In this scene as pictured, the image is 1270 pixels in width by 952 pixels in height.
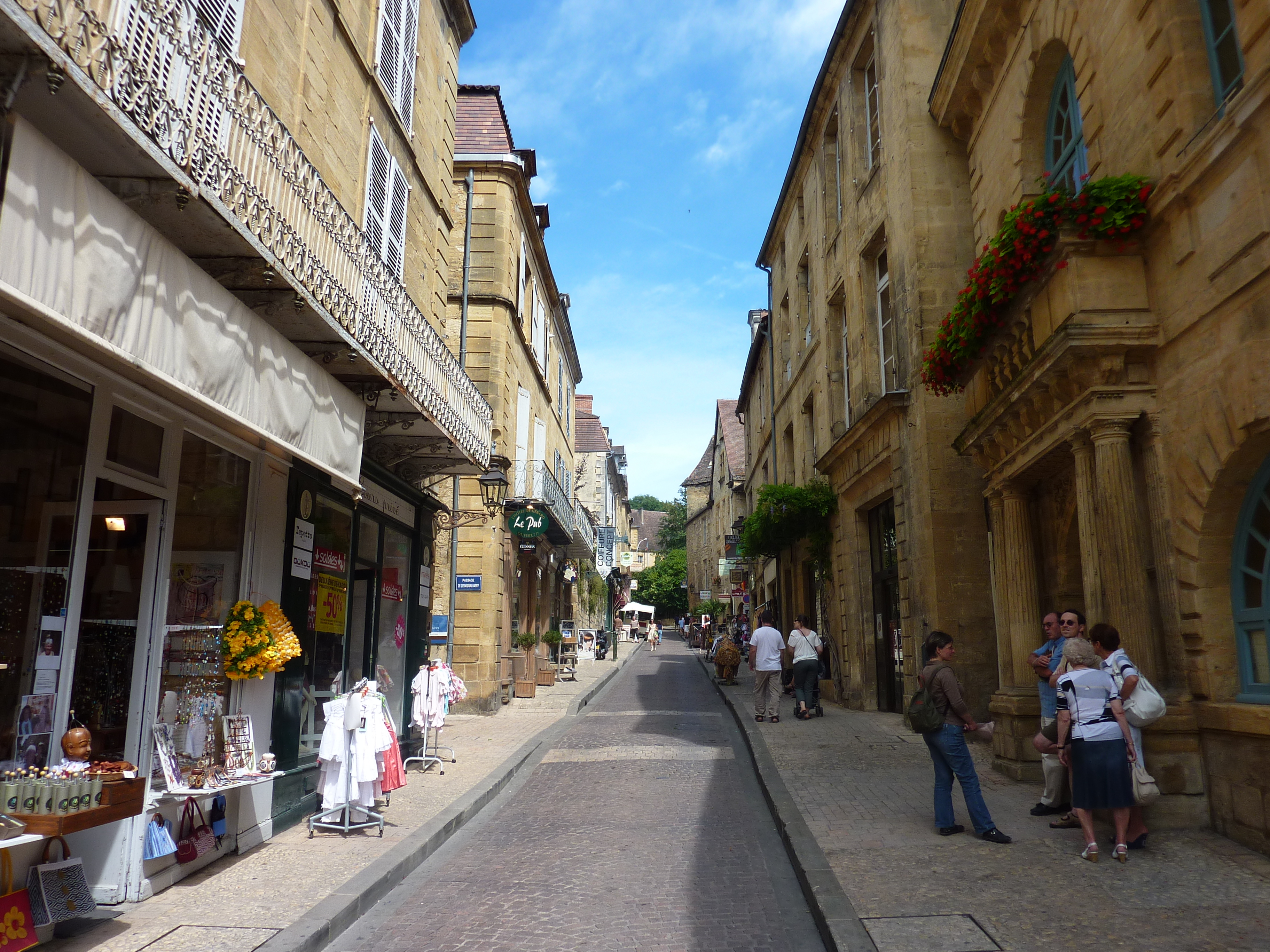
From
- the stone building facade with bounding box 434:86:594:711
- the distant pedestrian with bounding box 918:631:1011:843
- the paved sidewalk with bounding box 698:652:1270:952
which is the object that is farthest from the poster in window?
the stone building facade with bounding box 434:86:594:711

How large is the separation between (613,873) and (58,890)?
3.36 meters

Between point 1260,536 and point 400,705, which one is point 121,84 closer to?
point 1260,536

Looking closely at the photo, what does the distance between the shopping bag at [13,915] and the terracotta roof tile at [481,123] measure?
17.5 meters

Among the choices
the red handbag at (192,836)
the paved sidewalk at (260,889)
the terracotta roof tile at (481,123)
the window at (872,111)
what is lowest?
the paved sidewalk at (260,889)

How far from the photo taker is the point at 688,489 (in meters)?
82.7

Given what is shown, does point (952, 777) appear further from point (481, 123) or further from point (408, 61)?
point (481, 123)

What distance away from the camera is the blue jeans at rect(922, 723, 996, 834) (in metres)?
6.60

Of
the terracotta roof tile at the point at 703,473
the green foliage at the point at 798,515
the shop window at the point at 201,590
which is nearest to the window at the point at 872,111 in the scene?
the green foliage at the point at 798,515

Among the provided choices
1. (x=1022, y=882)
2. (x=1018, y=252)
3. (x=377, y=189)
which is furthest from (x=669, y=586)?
(x=1022, y=882)

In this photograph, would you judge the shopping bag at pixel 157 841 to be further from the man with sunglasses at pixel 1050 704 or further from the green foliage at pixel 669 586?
the green foliage at pixel 669 586

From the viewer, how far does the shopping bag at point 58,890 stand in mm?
4582

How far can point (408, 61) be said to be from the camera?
11430 millimetres

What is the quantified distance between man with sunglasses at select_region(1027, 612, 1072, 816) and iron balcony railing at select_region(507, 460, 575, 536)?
43.9 ft

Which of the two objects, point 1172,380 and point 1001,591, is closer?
point 1172,380
